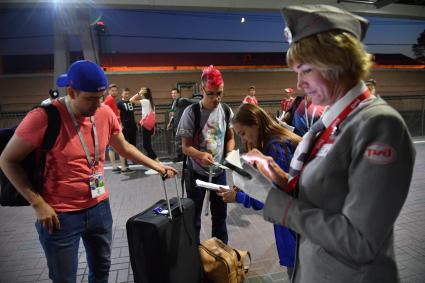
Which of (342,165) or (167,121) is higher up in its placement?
(342,165)

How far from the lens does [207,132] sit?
3.18m

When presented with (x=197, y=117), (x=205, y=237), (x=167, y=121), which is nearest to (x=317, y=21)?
(x=197, y=117)

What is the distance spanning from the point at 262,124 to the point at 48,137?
1.44 meters

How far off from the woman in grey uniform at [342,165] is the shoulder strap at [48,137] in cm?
142

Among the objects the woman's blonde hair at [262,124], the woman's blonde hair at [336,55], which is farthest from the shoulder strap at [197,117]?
the woman's blonde hair at [336,55]

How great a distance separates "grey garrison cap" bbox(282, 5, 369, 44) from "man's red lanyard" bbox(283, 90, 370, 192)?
21 centimetres

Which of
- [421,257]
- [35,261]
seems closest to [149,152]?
[35,261]

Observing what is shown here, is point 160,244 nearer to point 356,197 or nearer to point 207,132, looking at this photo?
point 207,132

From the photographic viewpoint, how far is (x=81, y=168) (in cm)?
209

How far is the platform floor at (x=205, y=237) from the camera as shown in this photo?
10.3ft

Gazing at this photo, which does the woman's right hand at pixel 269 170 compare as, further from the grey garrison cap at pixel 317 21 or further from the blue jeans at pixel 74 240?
the blue jeans at pixel 74 240

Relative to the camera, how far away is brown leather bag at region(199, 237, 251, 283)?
2.72 metres

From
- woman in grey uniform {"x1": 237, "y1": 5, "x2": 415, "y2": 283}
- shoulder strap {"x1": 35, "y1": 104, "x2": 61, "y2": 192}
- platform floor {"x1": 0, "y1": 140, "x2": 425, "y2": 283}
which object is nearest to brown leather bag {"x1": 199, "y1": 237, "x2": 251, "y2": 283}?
platform floor {"x1": 0, "y1": 140, "x2": 425, "y2": 283}

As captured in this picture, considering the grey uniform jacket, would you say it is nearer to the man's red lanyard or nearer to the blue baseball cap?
the man's red lanyard
